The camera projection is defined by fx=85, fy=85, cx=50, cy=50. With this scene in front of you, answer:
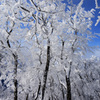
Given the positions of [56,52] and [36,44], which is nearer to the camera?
[36,44]

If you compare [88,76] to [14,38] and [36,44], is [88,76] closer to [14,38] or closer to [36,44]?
[36,44]

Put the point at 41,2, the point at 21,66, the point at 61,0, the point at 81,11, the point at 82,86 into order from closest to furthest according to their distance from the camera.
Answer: the point at 41,2, the point at 61,0, the point at 21,66, the point at 81,11, the point at 82,86

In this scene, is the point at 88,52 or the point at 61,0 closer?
the point at 61,0

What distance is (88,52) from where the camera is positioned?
288 inches

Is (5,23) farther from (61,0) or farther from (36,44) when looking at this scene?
(61,0)

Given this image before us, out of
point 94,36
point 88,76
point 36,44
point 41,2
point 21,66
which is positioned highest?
point 41,2

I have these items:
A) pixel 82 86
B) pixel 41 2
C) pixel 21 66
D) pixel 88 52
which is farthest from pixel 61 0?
pixel 82 86

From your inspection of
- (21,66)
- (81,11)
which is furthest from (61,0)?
(21,66)

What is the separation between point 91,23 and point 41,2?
246 inches

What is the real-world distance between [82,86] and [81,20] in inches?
→ 584

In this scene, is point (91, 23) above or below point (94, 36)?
above


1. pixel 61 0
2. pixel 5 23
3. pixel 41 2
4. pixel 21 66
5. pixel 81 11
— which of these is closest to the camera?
pixel 41 2

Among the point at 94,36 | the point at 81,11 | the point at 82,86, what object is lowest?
the point at 82,86

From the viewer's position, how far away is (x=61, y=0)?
225 inches
